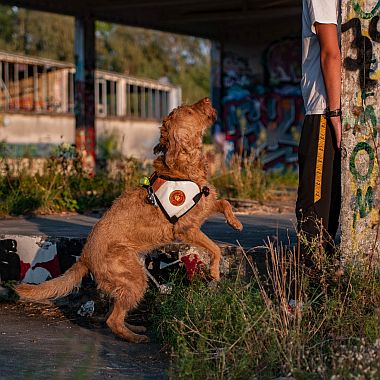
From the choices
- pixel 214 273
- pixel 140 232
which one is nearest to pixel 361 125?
pixel 214 273

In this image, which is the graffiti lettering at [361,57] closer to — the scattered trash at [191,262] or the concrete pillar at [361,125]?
the concrete pillar at [361,125]

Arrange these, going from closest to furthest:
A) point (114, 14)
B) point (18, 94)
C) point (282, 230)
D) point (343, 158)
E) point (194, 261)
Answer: point (343, 158) → point (194, 261) → point (282, 230) → point (114, 14) → point (18, 94)

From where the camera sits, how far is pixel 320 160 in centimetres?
560

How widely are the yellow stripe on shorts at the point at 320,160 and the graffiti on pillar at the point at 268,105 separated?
51.0ft

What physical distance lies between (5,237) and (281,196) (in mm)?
6276

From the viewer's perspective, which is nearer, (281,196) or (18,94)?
(281,196)

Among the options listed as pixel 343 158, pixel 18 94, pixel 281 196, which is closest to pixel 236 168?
pixel 281 196

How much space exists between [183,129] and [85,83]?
1121 cm

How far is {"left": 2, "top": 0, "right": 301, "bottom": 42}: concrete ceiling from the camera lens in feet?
53.9

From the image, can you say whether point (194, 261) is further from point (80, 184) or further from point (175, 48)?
point (175, 48)

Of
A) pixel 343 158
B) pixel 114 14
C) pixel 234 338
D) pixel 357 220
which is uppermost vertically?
pixel 114 14

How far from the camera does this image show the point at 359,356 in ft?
13.1

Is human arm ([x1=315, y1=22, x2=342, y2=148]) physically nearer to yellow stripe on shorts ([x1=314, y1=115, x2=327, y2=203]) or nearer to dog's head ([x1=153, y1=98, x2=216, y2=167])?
yellow stripe on shorts ([x1=314, y1=115, x2=327, y2=203])

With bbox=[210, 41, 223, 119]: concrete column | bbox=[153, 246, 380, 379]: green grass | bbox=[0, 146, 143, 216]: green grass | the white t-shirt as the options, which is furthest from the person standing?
bbox=[210, 41, 223, 119]: concrete column
